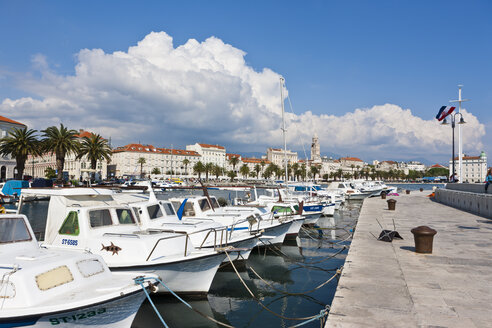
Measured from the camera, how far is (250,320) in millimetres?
10633

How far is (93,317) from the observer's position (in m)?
6.84

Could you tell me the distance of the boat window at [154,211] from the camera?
45.4 feet

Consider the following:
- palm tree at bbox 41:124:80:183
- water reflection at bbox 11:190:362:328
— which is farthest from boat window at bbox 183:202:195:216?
palm tree at bbox 41:124:80:183

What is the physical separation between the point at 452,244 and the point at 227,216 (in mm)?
10221

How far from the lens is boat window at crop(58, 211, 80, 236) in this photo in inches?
421

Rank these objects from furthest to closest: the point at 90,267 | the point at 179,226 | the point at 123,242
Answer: the point at 179,226, the point at 123,242, the point at 90,267

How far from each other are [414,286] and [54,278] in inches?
333

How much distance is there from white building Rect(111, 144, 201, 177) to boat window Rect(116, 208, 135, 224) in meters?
154

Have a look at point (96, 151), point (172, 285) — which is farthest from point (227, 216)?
point (96, 151)

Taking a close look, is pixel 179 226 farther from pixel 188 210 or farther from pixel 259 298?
pixel 259 298

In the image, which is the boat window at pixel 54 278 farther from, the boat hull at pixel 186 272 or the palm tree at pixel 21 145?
the palm tree at pixel 21 145

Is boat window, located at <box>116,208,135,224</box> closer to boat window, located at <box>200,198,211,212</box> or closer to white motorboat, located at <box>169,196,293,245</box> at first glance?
white motorboat, located at <box>169,196,293,245</box>

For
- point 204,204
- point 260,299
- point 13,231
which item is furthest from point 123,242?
point 204,204

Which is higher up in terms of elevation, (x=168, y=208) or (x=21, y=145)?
(x=21, y=145)
